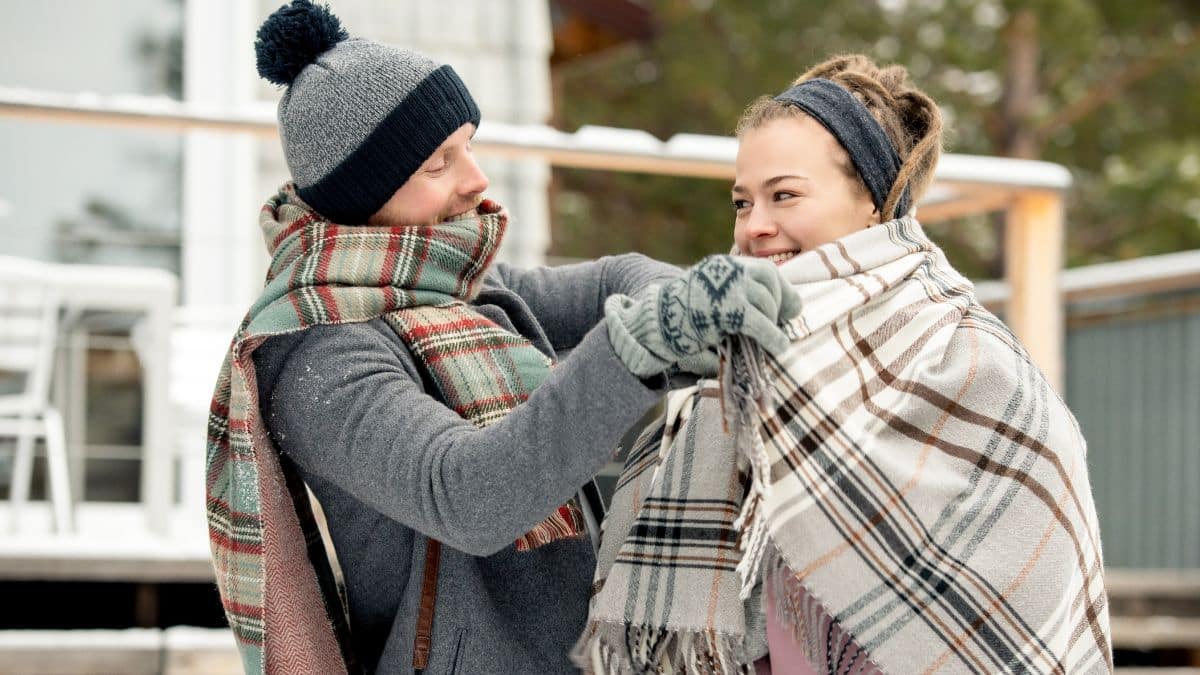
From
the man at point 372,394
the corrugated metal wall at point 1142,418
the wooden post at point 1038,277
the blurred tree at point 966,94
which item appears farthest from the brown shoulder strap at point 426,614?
the blurred tree at point 966,94

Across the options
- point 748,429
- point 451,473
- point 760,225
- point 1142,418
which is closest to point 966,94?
point 1142,418

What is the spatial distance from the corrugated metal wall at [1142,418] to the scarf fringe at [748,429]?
11.5 ft

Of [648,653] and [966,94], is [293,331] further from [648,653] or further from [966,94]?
[966,94]

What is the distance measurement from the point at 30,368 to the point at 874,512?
9.41 feet

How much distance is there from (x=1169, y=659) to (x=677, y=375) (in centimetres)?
354

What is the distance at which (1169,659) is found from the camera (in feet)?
13.5

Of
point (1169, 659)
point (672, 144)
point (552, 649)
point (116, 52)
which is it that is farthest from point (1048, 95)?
point (552, 649)

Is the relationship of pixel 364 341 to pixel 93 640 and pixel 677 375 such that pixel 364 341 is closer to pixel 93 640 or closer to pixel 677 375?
pixel 677 375

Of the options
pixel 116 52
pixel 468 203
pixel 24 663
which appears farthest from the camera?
pixel 116 52

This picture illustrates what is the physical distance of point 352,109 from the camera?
56.7 inches

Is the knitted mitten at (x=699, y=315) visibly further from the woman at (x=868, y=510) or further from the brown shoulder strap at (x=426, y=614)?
the brown shoulder strap at (x=426, y=614)

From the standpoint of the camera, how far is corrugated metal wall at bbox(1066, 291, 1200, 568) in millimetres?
4379

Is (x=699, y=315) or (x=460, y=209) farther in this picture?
(x=460, y=209)

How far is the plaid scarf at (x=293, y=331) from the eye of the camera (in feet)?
4.58
